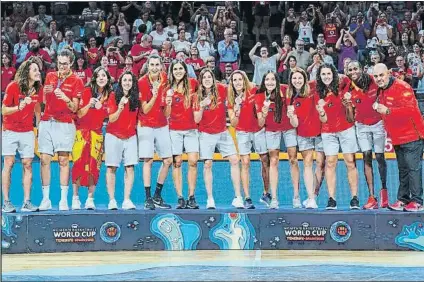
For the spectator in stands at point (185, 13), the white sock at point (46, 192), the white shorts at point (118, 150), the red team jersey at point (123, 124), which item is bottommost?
the white sock at point (46, 192)

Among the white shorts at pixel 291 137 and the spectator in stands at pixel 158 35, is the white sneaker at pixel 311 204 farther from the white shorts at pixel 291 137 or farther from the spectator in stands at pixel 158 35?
the spectator in stands at pixel 158 35

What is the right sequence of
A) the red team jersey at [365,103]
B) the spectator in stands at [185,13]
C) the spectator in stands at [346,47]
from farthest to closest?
the spectator in stands at [185,13], the spectator in stands at [346,47], the red team jersey at [365,103]

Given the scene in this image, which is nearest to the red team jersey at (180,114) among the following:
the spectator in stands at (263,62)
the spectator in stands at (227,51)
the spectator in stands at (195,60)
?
the spectator in stands at (195,60)

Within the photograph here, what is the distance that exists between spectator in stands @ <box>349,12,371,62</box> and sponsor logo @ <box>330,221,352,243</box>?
19.9 ft

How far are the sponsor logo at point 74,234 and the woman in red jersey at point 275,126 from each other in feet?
8.24

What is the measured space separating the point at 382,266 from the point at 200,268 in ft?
7.13

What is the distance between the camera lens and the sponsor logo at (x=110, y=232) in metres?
12.3

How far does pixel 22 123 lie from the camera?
40.9ft

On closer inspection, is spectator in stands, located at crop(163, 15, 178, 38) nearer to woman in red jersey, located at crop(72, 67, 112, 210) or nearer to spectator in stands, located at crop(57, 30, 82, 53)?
spectator in stands, located at crop(57, 30, 82, 53)

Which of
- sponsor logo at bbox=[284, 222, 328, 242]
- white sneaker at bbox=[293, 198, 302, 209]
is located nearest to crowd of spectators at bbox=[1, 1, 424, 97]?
white sneaker at bbox=[293, 198, 302, 209]

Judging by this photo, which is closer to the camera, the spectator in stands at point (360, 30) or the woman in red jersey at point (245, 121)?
the woman in red jersey at point (245, 121)

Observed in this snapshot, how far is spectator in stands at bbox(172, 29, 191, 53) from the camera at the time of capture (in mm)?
16859

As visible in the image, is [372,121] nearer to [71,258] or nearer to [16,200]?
[71,258]

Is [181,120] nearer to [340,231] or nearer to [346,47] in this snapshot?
[340,231]
